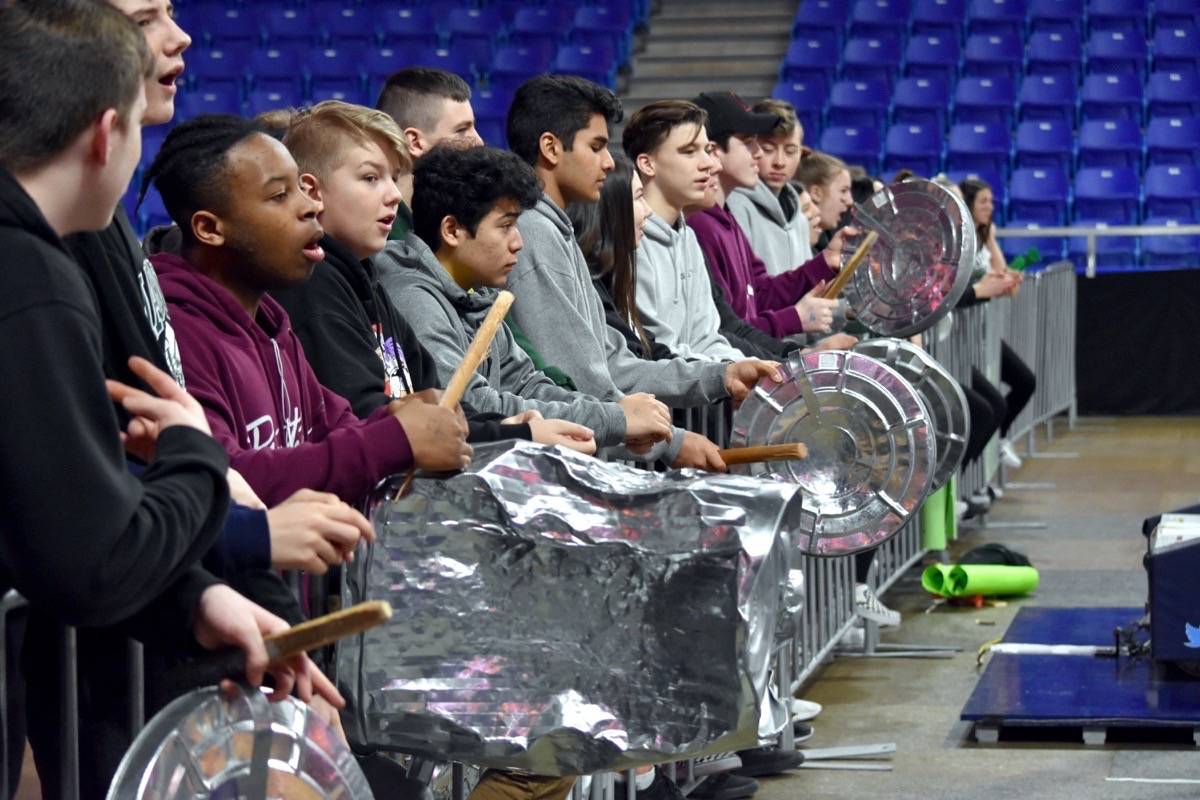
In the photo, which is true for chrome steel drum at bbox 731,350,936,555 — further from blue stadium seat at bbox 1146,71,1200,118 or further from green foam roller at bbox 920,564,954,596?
blue stadium seat at bbox 1146,71,1200,118

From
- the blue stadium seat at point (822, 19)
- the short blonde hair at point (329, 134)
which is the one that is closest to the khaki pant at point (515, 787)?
the short blonde hair at point (329, 134)

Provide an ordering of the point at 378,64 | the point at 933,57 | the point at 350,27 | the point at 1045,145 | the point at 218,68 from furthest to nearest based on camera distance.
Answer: the point at 350,27, the point at 218,68, the point at 378,64, the point at 933,57, the point at 1045,145

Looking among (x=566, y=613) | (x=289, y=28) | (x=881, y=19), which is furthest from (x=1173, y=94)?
(x=566, y=613)

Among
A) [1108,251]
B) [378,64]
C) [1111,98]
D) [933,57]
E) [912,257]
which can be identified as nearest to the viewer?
[912,257]

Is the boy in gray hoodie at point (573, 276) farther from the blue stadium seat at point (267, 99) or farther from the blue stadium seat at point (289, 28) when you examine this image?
the blue stadium seat at point (289, 28)

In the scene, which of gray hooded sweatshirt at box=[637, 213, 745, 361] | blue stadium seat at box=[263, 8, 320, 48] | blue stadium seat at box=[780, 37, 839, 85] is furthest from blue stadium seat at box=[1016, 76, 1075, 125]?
gray hooded sweatshirt at box=[637, 213, 745, 361]

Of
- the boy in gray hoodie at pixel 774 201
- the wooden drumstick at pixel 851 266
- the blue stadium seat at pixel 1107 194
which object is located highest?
the blue stadium seat at pixel 1107 194

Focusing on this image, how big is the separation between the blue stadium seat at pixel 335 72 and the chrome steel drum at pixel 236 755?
1541cm

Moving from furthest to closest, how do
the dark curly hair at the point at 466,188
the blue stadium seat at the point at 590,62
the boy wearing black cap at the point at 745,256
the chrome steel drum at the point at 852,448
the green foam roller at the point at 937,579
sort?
the blue stadium seat at the point at 590,62 < the green foam roller at the point at 937,579 < the boy wearing black cap at the point at 745,256 < the chrome steel drum at the point at 852,448 < the dark curly hair at the point at 466,188

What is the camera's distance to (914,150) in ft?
51.8

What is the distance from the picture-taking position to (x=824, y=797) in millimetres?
5129

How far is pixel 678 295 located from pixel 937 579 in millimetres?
2580

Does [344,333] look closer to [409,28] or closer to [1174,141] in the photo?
[1174,141]

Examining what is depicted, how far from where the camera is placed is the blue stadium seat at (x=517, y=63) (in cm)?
1708
